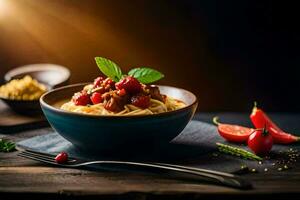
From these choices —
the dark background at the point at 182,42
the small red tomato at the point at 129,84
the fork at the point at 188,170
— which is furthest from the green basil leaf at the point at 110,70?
the dark background at the point at 182,42

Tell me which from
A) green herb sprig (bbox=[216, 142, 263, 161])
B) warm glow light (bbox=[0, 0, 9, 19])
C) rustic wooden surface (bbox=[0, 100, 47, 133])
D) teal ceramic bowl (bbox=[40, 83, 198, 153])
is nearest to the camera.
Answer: teal ceramic bowl (bbox=[40, 83, 198, 153])

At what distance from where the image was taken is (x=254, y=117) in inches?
126

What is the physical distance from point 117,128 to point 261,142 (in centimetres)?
66

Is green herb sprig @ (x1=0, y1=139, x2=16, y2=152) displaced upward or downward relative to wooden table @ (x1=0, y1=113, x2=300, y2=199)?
downward

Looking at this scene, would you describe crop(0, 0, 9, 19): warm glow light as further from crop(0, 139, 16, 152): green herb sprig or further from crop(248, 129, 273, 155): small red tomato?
crop(248, 129, 273, 155): small red tomato

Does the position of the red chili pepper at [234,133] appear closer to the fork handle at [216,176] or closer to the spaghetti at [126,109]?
the spaghetti at [126,109]

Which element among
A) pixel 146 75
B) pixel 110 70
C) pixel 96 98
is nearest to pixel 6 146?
pixel 96 98

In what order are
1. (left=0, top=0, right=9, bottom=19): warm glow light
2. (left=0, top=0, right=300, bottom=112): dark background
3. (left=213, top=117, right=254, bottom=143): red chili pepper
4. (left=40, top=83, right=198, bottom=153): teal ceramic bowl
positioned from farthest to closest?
(left=0, top=0, right=9, bottom=19): warm glow light < (left=0, top=0, right=300, bottom=112): dark background < (left=213, top=117, right=254, bottom=143): red chili pepper < (left=40, top=83, right=198, bottom=153): teal ceramic bowl

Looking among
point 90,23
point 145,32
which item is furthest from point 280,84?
Result: point 90,23

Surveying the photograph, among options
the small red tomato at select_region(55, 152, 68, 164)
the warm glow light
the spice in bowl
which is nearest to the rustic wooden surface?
the spice in bowl

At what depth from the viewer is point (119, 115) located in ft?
8.43

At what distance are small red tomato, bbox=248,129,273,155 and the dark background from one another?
64.7 inches

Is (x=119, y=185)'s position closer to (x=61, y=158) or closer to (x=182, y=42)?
(x=61, y=158)

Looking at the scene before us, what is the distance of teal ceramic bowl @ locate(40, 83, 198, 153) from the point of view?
2.58 m
